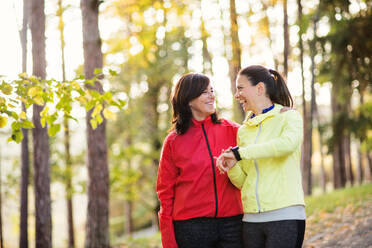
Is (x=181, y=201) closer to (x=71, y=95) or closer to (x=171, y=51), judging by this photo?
(x=71, y=95)

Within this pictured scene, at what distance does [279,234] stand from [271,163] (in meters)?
0.47

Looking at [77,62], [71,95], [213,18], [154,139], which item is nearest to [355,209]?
[71,95]

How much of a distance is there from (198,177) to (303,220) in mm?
796

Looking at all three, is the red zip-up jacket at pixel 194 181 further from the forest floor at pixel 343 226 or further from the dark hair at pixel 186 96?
the forest floor at pixel 343 226

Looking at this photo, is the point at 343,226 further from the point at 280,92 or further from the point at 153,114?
the point at 153,114

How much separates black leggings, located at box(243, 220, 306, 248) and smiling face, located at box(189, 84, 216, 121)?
37.0 inches

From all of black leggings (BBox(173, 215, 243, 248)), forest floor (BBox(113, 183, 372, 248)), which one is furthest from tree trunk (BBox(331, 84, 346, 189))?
black leggings (BBox(173, 215, 243, 248))

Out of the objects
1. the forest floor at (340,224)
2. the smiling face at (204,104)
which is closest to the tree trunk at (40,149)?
the forest floor at (340,224)

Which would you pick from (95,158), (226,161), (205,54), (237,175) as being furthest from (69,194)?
(226,161)

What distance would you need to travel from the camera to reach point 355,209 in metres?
7.84

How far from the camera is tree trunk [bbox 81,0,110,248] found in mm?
6367

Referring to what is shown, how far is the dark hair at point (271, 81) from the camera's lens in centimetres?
278

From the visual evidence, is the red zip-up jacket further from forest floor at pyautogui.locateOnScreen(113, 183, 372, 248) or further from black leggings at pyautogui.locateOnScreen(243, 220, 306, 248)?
forest floor at pyautogui.locateOnScreen(113, 183, 372, 248)

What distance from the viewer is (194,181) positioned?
288cm
